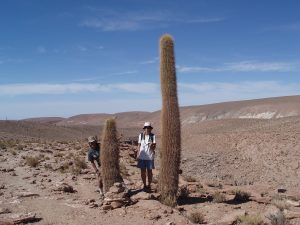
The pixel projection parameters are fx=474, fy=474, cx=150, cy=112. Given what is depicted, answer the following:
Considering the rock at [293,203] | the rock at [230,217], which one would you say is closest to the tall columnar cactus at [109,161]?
the rock at [230,217]

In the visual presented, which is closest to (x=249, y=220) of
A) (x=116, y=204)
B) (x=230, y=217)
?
(x=230, y=217)

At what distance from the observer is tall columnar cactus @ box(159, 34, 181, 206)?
38.2 ft

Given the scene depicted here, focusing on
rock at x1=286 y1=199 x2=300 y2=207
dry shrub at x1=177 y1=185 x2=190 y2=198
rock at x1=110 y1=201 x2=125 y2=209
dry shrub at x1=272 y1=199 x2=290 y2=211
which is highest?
rock at x1=110 y1=201 x2=125 y2=209

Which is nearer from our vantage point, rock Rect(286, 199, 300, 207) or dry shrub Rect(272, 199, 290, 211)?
dry shrub Rect(272, 199, 290, 211)

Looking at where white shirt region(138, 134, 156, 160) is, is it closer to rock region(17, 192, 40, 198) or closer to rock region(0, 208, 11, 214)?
rock region(17, 192, 40, 198)

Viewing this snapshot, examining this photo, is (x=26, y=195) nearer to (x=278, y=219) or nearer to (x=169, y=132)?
(x=169, y=132)

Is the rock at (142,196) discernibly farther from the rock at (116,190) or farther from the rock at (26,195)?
the rock at (26,195)

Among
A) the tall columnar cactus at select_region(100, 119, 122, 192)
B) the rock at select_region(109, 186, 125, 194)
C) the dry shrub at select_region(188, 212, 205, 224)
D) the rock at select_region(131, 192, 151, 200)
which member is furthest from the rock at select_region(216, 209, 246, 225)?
the tall columnar cactus at select_region(100, 119, 122, 192)

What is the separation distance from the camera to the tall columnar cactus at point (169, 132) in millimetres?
11641

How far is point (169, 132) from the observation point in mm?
11648

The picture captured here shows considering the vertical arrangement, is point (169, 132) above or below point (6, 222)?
above

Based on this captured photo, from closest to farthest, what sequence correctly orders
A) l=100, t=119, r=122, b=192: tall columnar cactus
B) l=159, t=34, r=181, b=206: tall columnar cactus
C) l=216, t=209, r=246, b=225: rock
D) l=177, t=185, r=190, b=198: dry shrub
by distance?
1. l=216, t=209, r=246, b=225: rock
2. l=159, t=34, r=181, b=206: tall columnar cactus
3. l=100, t=119, r=122, b=192: tall columnar cactus
4. l=177, t=185, r=190, b=198: dry shrub

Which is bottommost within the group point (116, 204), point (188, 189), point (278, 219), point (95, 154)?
point (278, 219)

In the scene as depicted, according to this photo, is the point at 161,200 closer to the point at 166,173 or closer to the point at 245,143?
the point at 166,173
